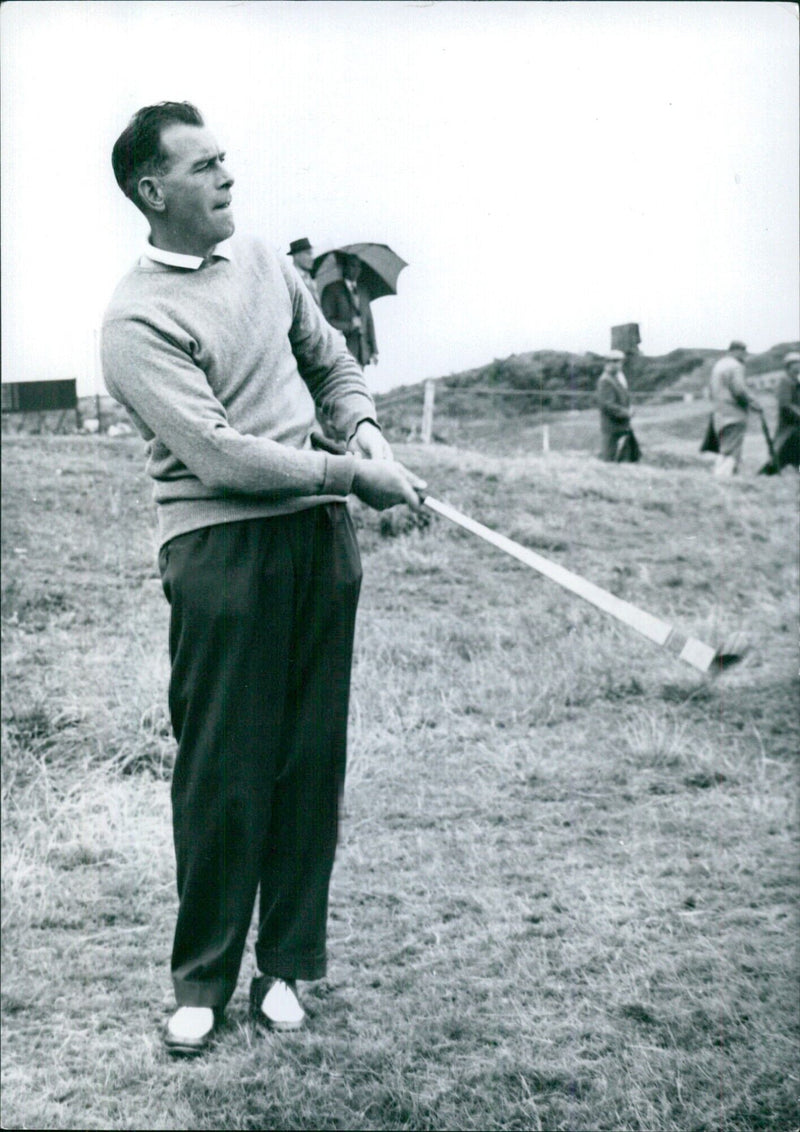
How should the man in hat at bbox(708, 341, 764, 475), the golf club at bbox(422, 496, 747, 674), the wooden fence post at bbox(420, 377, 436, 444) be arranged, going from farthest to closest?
the man in hat at bbox(708, 341, 764, 475) → the wooden fence post at bbox(420, 377, 436, 444) → the golf club at bbox(422, 496, 747, 674)

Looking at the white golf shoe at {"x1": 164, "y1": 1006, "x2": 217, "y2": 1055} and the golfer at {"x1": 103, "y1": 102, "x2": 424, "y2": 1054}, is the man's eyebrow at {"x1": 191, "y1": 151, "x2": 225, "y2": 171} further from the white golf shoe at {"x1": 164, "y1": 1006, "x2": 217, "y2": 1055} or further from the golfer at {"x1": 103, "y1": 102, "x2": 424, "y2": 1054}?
the white golf shoe at {"x1": 164, "y1": 1006, "x2": 217, "y2": 1055}

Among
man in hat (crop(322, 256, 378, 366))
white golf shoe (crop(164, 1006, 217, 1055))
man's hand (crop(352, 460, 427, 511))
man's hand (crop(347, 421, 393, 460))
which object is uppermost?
man in hat (crop(322, 256, 378, 366))

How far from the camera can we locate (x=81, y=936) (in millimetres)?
3104

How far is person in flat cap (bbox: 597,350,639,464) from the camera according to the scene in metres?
8.81

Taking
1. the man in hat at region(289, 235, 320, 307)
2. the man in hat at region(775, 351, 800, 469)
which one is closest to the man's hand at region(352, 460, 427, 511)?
the man in hat at region(289, 235, 320, 307)

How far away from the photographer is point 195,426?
2186mm

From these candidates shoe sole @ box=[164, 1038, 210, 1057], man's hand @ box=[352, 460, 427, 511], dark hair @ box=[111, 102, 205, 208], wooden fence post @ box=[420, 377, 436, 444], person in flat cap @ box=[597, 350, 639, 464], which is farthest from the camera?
person in flat cap @ box=[597, 350, 639, 464]

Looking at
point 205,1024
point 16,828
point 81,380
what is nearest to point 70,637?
point 16,828

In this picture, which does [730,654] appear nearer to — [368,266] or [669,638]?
[669,638]

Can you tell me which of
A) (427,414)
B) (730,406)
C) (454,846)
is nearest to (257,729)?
(454,846)

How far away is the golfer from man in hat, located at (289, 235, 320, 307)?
189 millimetres

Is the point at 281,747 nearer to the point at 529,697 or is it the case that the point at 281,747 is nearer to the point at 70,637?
the point at 529,697

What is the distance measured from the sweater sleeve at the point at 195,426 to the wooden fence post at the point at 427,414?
4.29 m

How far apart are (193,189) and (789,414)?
606cm
